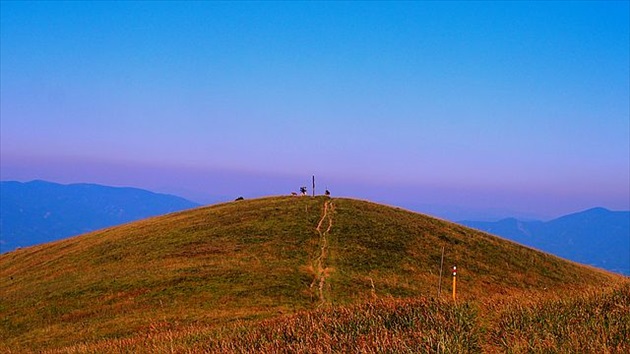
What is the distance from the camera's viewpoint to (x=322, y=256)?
42344mm

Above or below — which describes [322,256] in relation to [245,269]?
above

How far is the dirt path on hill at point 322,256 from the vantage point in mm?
36312

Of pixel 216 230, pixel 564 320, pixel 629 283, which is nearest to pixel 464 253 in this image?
pixel 216 230

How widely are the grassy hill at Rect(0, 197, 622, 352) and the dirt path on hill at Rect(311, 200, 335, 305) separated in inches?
6.1

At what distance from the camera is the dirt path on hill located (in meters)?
36.3

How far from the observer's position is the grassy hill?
32375 millimetres

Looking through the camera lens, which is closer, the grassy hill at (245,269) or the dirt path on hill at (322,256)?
the grassy hill at (245,269)

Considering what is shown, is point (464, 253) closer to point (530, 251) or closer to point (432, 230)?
point (432, 230)

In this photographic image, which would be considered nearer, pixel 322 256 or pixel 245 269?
pixel 245 269

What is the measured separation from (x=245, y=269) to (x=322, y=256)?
6.80 meters

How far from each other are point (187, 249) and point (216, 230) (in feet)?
17.4

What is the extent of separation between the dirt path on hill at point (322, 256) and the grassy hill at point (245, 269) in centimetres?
16

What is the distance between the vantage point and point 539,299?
12984 mm

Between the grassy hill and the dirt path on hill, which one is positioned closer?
the grassy hill
